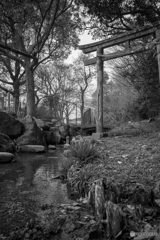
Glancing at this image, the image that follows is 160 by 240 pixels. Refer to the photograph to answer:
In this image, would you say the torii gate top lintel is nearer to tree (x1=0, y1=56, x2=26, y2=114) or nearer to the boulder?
the boulder

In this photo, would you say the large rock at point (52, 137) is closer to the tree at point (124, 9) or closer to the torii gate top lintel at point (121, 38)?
the torii gate top lintel at point (121, 38)

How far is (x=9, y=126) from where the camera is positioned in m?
9.95

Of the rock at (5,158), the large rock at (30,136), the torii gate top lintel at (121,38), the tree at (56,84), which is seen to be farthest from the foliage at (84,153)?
the tree at (56,84)

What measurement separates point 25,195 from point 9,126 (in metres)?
7.67

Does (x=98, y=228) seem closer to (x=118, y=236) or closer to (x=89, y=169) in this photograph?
(x=118, y=236)

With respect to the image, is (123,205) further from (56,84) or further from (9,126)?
(56,84)

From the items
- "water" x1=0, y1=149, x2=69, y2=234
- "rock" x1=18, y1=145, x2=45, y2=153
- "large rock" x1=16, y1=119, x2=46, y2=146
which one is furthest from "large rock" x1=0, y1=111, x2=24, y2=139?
"water" x1=0, y1=149, x2=69, y2=234

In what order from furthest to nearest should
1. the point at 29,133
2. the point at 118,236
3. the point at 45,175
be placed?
the point at 29,133 < the point at 45,175 < the point at 118,236

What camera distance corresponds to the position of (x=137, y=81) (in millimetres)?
8805

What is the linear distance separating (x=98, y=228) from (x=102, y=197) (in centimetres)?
38

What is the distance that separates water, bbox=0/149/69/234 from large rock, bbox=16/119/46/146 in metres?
4.73

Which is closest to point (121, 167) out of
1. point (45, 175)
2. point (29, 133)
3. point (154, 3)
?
point (45, 175)

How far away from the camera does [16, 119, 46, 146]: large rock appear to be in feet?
30.5

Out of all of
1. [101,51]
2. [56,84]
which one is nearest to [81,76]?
[56,84]
